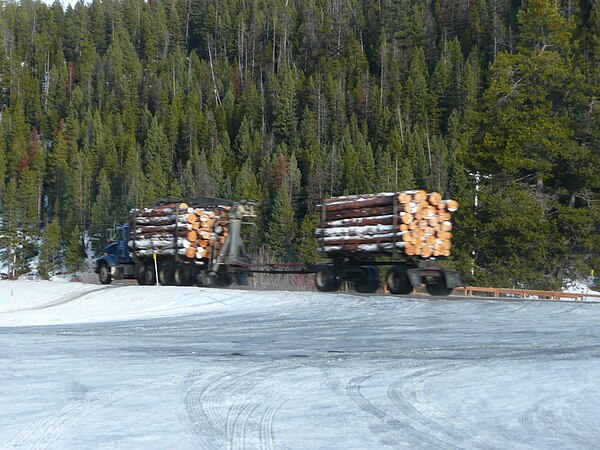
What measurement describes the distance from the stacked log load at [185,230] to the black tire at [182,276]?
635mm

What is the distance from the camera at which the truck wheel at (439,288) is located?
23109 millimetres

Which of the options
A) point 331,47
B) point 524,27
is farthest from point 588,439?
point 331,47

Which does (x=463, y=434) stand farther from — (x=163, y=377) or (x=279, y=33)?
(x=279, y=33)

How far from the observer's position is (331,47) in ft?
466

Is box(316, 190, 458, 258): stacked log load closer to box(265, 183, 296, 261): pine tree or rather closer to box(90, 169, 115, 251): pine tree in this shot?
box(265, 183, 296, 261): pine tree

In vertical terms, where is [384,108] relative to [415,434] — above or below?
above

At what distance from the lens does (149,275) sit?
30.3m

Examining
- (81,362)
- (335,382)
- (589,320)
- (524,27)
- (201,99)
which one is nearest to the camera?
(335,382)

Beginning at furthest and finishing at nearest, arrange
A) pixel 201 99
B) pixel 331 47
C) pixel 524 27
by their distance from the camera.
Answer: pixel 331 47 → pixel 201 99 → pixel 524 27

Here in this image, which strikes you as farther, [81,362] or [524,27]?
[524,27]

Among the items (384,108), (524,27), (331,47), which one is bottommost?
(524,27)

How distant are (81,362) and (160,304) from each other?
11.5 m

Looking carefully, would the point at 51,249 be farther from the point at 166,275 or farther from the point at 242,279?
the point at 242,279

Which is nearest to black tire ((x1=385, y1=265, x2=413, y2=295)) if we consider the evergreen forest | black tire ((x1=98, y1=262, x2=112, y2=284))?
the evergreen forest
